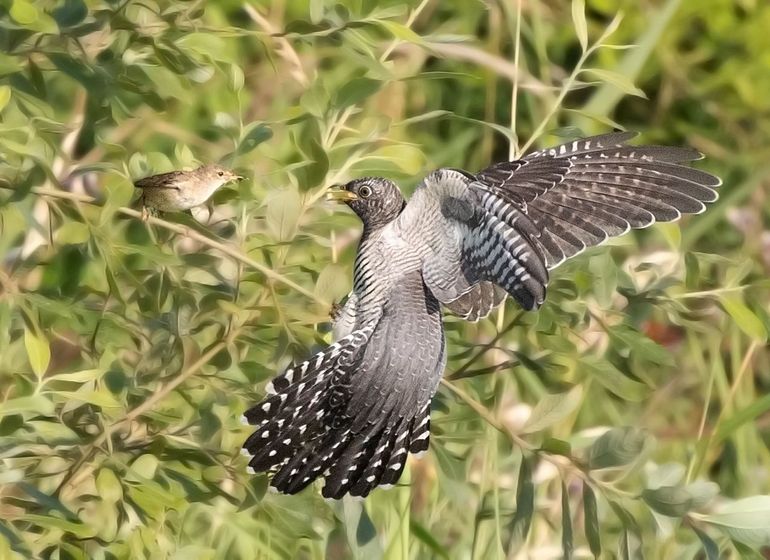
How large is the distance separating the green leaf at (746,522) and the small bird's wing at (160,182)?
882 millimetres

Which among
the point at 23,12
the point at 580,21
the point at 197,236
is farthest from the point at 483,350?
the point at 23,12

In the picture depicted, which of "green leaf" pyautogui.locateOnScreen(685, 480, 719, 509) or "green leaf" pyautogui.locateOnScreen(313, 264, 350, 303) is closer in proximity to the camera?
"green leaf" pyautogui.locateOnScreen(685, 480, 719, 509)

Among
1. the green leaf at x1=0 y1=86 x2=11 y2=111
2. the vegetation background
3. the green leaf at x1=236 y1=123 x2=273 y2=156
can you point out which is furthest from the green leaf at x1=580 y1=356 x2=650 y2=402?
the green leaf at x1=0 y1=86 x2=11 y2=111

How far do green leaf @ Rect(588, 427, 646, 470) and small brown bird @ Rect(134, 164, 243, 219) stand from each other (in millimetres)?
671

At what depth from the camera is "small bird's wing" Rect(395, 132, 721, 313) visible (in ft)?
6.45

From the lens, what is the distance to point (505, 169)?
2.06 metres

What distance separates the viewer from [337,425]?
214cm

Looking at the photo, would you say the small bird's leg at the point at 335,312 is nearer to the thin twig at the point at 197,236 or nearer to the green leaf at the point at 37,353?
the thin twig at the point at 197,236

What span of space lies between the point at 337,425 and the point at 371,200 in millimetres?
330

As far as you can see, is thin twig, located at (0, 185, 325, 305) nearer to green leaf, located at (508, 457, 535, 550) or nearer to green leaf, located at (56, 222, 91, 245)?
green leaf, located at (56, 222, 91, 245)

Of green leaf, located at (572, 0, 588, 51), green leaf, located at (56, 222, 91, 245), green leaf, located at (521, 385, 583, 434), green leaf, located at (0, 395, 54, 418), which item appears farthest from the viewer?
green leaf, located at (572, 0, 588, 51)

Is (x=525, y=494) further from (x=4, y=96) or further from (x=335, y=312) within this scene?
(x=4, y=96)

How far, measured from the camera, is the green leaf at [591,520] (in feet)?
6.70

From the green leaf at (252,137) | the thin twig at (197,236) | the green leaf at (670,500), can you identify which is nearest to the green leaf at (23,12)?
the thin twig at (197,236)
